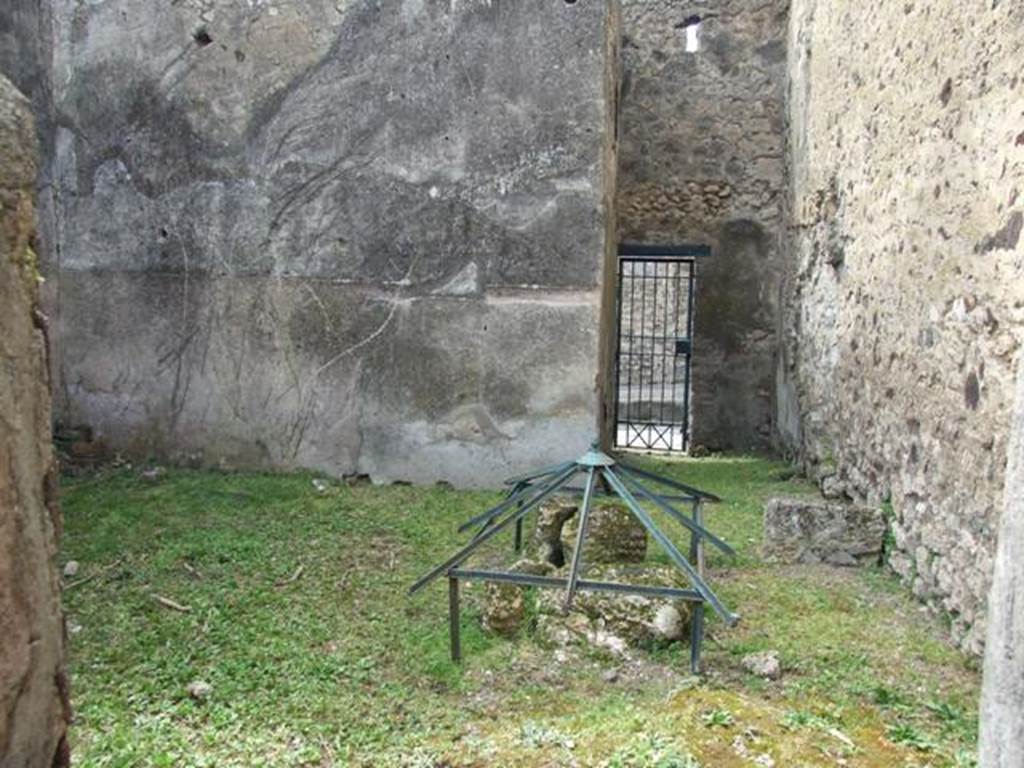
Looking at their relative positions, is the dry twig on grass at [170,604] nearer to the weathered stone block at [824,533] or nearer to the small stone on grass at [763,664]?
the small stone on grass at [763,664]

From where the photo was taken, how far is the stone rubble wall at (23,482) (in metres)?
1.49

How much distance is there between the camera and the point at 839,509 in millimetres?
4629

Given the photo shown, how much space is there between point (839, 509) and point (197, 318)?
13.8 feet

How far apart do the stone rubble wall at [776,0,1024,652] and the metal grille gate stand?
6.77 feet

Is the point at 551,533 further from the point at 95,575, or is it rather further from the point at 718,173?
the point at 718,173

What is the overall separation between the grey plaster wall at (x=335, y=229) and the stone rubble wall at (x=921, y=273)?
5.26 feet

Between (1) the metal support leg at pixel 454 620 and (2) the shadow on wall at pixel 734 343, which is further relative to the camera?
(2) the shadow on wall at pixel 734 343

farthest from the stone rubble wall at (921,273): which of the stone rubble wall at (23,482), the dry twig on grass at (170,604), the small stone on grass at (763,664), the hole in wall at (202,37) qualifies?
the hole in wall at (202,37)

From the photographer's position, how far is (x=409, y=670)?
3.30 m

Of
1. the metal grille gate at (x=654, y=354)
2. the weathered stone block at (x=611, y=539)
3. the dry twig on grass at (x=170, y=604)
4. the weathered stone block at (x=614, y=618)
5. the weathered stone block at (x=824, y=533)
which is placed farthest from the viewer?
the metal grille gate at (x=654, y=354)

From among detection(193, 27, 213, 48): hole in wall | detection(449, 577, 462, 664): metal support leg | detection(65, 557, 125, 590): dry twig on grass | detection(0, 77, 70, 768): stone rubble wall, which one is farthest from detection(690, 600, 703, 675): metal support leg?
detection(193, 27, 213, 48): hole in wall

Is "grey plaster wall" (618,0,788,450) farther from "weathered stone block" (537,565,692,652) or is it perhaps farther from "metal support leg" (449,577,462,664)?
"metal support leg" (449,577,462,664)

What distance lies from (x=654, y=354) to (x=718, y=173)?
3927 mm

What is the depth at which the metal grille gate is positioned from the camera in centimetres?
841
